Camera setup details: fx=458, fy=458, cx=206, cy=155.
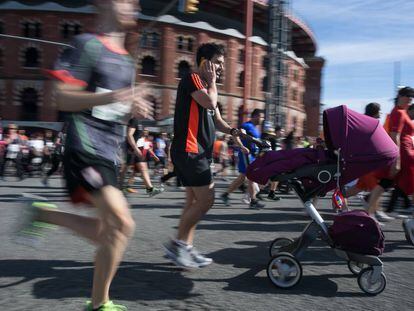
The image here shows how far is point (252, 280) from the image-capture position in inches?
143

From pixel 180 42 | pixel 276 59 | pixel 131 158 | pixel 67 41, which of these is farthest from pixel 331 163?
pixel 67 41

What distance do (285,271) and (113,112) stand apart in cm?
178

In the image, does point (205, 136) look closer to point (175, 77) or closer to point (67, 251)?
point (67, 251)

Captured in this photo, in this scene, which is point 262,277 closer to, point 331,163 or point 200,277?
point 200,277

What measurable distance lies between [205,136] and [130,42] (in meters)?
1.31

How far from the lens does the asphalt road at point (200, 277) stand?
10.1 ft

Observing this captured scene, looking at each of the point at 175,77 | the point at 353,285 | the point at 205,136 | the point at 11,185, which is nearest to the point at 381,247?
the point at 353,285

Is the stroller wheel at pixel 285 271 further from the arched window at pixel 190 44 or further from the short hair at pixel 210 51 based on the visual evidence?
the arched window at pixel 190 44

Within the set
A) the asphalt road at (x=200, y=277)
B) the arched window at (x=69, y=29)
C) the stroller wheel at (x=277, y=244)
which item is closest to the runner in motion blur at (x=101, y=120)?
the asphalt road at (x=200, y=277)

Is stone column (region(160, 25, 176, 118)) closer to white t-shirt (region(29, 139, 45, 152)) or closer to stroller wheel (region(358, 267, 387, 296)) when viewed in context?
white t-shirt (region(29, 139, 45, 152))

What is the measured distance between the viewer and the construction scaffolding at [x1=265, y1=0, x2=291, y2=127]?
25.7 m

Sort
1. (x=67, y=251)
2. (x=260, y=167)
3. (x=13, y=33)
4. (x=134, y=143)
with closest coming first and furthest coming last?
(x=260, y=167)
(x=67, y=251)
(x=134, y=143)
(x=13, y=33)

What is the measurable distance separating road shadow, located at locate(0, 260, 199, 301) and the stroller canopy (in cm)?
159

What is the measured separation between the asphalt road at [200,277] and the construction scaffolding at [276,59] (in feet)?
67.1
